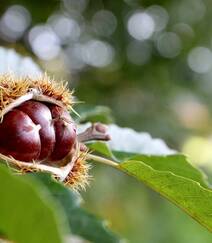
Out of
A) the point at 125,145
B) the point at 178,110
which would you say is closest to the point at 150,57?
the point at 178,110

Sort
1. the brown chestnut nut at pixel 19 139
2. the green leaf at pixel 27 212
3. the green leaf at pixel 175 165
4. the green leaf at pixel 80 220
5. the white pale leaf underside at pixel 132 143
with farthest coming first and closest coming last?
the white pale leaf underside at pixel 132 143 → the green leaf at pixel 175 165 → the brown chestnut nut at pixel 19 139 → the green leaf at pixel 80 220 → the green leaf at pixel 27 212

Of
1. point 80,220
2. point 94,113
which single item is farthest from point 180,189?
point 94,113

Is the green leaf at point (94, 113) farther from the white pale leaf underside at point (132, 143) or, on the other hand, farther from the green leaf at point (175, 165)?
the green leaf at point (175, 165)

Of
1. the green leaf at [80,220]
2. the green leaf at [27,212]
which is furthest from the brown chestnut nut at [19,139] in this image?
the green leaf at [27,212]

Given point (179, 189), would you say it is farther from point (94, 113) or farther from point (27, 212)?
point (94, 113)

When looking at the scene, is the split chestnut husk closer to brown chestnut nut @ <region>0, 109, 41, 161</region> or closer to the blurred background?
brown chestnut nut @ <region>0, 109, 41, 161</region>

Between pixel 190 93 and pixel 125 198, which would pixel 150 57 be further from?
pixel 125 198

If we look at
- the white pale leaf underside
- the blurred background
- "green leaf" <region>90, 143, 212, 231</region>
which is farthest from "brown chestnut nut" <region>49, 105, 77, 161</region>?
the blurred background
